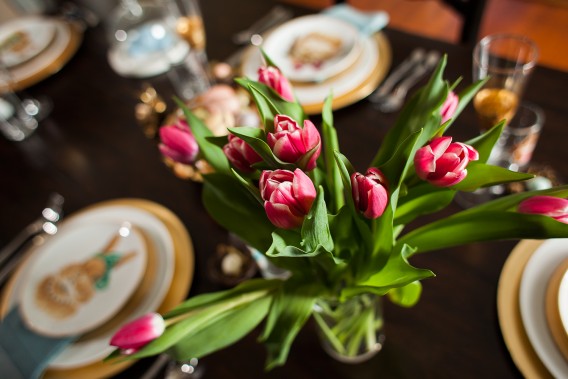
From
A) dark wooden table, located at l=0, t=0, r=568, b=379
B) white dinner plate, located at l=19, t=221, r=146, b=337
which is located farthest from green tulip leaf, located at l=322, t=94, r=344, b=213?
white dinner plate, located at l=19, t=221, r=146, b=337

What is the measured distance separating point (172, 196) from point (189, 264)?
152 millimetres

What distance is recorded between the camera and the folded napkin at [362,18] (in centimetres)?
83

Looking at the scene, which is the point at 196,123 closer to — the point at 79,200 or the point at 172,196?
the point at 172,196

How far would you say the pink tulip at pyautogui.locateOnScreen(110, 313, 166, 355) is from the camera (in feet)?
1.04

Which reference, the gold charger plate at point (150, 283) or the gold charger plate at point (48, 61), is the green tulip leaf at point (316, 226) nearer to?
the gold charger plate at point (150, 283)

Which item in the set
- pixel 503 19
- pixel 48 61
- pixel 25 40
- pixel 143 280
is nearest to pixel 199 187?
pixel 143 280

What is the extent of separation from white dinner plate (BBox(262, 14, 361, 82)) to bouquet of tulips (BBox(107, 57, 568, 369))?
42 cm

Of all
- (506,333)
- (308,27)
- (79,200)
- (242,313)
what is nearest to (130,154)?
(79,200)

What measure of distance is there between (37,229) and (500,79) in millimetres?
715

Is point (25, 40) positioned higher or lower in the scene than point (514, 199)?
lower

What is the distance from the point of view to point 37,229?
0.72m

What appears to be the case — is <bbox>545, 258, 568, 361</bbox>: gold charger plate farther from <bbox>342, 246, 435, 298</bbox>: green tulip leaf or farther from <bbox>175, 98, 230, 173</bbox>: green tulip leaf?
<bbox>175, 98, 230, 173</bbox>: green tulip leaf

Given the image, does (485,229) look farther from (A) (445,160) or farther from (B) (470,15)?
(B) (470,15)

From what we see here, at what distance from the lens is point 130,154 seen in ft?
2.64
